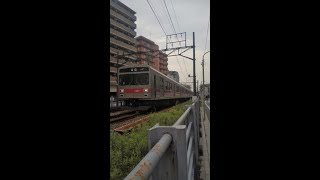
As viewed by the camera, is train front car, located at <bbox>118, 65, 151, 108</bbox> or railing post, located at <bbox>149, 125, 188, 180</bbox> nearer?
railing post, located at <bbox>149, 125, 188, 180</bbox>

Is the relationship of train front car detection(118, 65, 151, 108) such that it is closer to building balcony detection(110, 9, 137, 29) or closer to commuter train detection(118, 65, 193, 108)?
commuter train detection(118, 65, 193, 108)

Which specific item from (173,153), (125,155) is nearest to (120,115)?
(125,155)

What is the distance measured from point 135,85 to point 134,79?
344 millimetres

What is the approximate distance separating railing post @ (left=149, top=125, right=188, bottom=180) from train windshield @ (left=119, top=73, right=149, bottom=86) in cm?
1261

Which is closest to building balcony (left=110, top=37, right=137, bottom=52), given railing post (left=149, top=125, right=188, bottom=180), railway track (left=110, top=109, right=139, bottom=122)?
railway track (left=110, top=109, right=139, bottom=122)

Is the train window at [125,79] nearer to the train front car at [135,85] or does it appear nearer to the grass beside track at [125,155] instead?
the train front car at [135,85]

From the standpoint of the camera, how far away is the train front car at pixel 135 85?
14.4 m

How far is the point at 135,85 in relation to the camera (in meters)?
14.8

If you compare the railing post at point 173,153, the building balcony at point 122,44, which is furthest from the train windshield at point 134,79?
the building balcony at point 122,44

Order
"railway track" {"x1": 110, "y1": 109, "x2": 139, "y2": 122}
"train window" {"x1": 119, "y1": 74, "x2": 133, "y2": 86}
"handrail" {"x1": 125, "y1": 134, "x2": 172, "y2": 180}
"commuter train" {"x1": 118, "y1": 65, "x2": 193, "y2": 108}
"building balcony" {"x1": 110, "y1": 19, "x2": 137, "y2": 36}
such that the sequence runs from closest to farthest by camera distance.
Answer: "handrail" {"x1": 125, "y1": 134, "x2": 172, "y2": 180}, "railway track" {"x1": 110, "y1": 109, "x2": 139, "y2": 122}, "commuter train" {"x1": 118, "y1": 65, "x2": 193, "y2": 108}, "train window" {"x1": 119, "y1": 74, "x2": 133, "y2": 86}, "building balcony" {"x1": 110, "y1": 19, "x2": 137, "y2": 36}

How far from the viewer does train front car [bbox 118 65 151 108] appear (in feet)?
47.4
